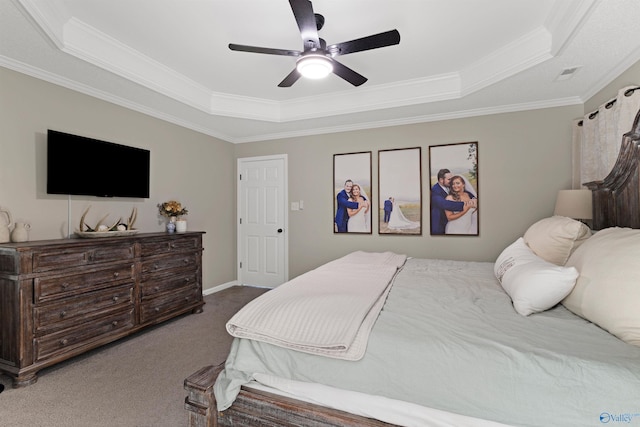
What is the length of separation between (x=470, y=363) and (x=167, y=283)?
310cm

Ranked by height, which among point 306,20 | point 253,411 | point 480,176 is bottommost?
point 253,411

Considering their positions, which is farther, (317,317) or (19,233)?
(19,233)

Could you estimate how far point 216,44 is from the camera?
8.77 feet

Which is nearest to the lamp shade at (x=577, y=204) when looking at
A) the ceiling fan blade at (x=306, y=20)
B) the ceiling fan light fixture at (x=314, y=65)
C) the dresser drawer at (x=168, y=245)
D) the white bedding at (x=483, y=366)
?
the white bedding at (x=483, y=366)

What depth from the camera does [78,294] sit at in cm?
243

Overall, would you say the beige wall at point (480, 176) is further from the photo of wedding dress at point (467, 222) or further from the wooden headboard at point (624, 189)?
the wooden headboard at point (624, 189)

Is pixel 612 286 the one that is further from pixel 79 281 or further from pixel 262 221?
pixel 262 221

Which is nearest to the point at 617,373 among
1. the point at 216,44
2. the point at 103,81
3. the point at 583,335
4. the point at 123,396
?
the point at 583,335

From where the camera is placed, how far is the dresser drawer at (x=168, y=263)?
3.02 metres

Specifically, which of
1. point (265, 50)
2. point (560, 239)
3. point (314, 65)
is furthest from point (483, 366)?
point (265, 50)

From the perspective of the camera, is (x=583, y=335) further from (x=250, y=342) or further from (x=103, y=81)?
(x=103, y=81)

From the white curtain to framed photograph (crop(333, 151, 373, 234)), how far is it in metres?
2.32

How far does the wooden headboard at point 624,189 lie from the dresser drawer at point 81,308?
13.3 feet

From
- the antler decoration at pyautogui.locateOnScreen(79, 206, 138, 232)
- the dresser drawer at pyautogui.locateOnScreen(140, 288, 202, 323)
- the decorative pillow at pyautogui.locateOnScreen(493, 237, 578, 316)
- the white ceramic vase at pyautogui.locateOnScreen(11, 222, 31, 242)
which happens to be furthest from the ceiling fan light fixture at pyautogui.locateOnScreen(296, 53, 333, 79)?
the dresser drawer at pyautogui.locateOnScreen(140, 288, 202, 323)
